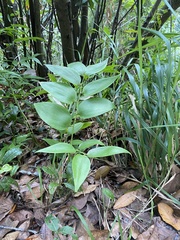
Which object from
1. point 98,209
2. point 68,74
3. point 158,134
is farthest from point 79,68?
point 98,209

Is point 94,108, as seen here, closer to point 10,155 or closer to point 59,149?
point 59,149

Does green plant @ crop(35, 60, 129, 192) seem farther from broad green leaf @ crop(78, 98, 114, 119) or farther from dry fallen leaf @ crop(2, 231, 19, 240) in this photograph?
dry fallen leaf @ crop(2, 231, 19, 240)

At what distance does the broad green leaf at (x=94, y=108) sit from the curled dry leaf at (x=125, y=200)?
0.27m

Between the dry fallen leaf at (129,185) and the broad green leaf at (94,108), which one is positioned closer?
the broad green leaf at (94,108)

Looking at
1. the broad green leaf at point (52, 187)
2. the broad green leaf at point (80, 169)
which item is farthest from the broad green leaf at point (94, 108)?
the broad green leaf at point (52, 187)

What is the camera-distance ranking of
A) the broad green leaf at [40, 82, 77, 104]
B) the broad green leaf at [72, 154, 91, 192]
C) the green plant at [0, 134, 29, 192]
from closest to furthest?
the broad green leaf at [72, 154, 91, 192] < the broad green leaf at [40, 82, 77, 104] < the green plant at [0, 134, 29, 192]

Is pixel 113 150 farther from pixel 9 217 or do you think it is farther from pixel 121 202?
pixel 9 217

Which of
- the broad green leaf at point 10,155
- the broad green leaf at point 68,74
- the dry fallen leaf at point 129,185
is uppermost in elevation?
the broad green leaf at point 68,74

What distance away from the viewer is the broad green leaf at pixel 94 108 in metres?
0.45

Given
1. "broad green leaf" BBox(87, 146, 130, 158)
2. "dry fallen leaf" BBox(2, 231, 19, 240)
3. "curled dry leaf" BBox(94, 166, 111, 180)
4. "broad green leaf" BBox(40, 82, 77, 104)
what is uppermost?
"broad green leaf" BBox(40, 82, 77, 104)

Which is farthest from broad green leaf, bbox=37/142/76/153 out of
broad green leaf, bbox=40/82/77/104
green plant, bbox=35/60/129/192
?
broad green leaf, bbox=40/82/77/104

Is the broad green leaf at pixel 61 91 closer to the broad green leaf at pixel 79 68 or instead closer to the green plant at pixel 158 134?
the broad green leaf at pixel 79 68

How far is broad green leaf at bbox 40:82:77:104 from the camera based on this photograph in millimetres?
444

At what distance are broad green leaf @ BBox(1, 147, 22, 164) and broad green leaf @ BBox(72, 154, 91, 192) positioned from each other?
34 cm
